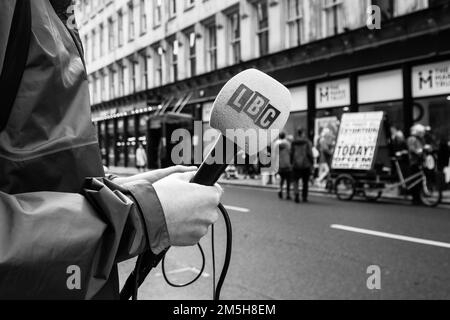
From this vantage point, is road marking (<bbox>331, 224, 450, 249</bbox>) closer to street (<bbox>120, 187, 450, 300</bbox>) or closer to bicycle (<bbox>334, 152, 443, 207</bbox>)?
street (<bbox>120, 187, 450, 300</bbox>)

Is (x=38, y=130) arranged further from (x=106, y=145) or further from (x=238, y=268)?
(x=238, y=268)

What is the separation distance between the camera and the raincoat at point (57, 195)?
74cm

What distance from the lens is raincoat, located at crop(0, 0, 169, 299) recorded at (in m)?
0.74

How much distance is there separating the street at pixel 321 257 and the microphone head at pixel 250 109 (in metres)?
0.51

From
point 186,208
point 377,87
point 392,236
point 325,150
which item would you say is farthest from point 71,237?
point 377,87

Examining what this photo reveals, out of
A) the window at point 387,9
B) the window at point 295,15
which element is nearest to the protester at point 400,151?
the window at point 387,9

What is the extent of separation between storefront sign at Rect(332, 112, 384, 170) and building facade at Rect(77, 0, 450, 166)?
1.41 m

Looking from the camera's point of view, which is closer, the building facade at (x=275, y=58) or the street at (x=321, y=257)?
the building facade at (x=275, y=58)

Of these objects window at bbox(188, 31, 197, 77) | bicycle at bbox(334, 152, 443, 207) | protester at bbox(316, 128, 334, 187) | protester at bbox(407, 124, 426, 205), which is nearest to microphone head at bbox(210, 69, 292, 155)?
window at bbox(188, 31, 197, 77)

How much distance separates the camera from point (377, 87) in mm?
12547

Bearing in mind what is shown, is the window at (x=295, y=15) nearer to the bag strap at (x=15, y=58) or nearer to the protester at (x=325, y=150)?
the bag strap at (x=15, y=58)

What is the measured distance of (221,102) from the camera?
836 millimetres

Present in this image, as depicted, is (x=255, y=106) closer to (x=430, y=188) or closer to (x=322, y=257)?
(x=322, y=257)

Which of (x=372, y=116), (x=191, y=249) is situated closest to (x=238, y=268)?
(x=191, y=249)
